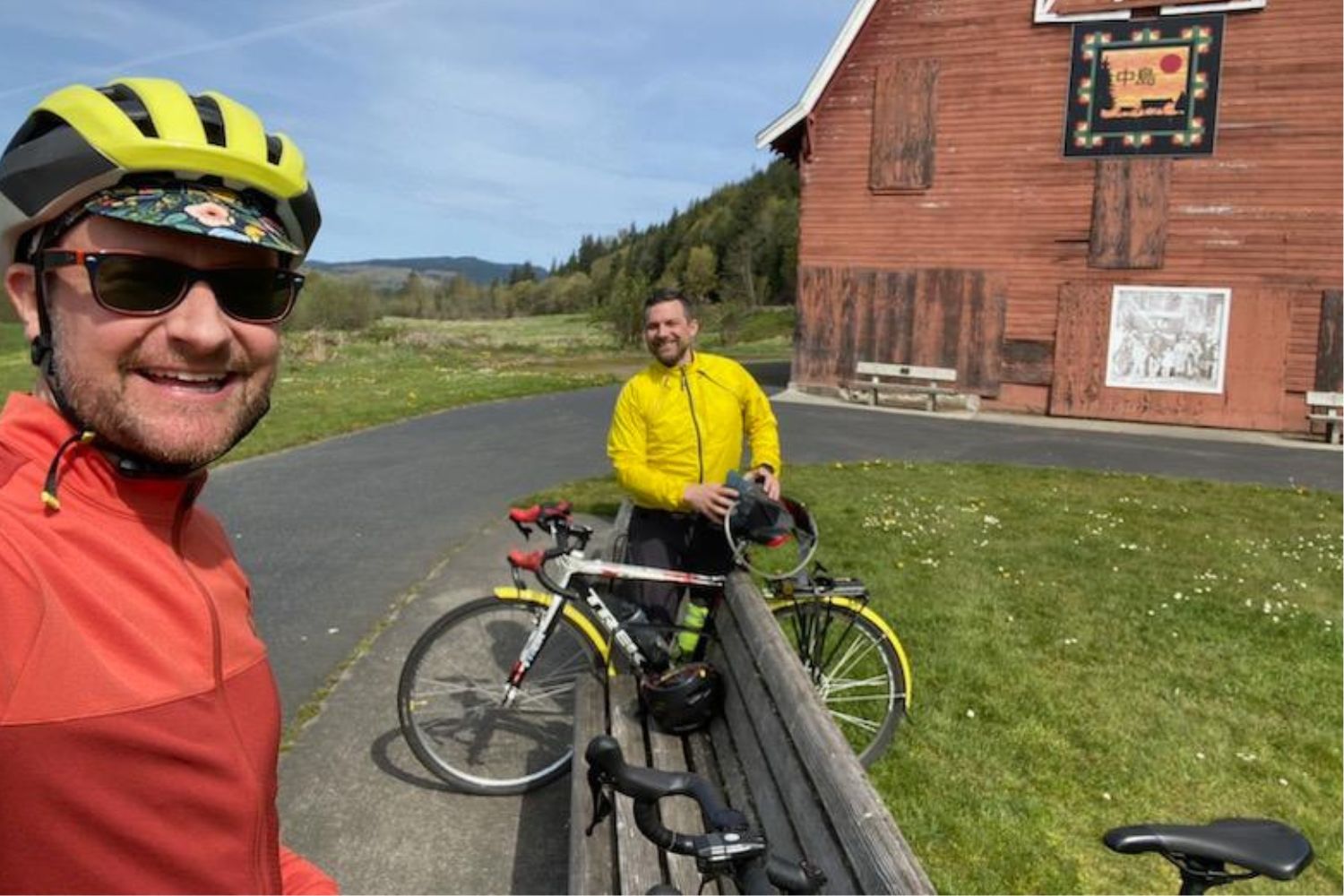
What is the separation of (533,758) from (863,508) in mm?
6151

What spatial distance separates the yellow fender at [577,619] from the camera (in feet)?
13.6

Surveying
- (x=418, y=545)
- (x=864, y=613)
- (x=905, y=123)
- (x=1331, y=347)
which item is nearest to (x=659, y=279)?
(x=905, y=123)

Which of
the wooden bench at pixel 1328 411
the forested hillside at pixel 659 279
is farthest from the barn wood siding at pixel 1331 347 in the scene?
the forested hillside at pixel 659 279

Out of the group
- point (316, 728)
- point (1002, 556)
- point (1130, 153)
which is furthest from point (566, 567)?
point (1130, 153)

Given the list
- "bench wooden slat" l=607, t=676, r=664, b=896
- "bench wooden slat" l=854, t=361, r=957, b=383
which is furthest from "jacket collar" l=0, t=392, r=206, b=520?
"bench wooden slat" l=854, t=361, r=957, b=383

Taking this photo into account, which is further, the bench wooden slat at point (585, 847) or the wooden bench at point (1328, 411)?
the wooden bench at point (1328, 411)

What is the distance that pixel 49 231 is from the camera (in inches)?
52.6

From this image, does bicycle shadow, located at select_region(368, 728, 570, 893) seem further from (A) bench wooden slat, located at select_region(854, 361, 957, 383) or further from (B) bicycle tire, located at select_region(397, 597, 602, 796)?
(A) bench wooden slat, located at select_region(854, 361, 957, 383)

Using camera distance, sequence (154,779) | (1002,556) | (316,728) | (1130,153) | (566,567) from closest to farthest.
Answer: (154,779) < (566,567) < (316,728) < (1002,556) < (1130,153)

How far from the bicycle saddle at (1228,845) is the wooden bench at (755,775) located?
66 cm

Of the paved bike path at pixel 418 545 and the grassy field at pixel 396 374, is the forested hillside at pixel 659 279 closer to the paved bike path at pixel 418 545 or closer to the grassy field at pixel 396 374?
the grassy field at pixel 396 374

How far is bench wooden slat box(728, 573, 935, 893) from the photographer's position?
6.09 ft

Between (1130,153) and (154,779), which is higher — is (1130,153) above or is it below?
above

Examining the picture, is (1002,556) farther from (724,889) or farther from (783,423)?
(783,423)
